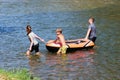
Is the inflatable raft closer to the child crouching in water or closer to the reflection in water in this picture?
the reflection in water

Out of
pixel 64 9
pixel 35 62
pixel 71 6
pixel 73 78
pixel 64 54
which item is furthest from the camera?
pixel 71 6

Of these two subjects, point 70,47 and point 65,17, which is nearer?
point 70,47

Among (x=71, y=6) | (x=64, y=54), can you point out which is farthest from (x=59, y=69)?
(x=71, y=6)

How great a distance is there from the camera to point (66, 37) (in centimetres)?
2367

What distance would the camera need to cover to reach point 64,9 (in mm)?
40531

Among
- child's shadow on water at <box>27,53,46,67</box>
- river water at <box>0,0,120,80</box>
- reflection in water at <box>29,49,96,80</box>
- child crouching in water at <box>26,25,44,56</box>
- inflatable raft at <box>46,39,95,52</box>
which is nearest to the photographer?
reflection in water at <box>29,49,96,80</box>

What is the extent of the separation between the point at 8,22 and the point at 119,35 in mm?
9855

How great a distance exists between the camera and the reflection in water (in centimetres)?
1482

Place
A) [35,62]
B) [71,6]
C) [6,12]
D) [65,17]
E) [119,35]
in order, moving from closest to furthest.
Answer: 1. [35,62]
2. [119,35]
3. [65,17]
4. [6,12]
5. [71,6]

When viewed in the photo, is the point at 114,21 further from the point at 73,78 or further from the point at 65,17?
the point at 73,78

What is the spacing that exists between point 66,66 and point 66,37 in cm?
747

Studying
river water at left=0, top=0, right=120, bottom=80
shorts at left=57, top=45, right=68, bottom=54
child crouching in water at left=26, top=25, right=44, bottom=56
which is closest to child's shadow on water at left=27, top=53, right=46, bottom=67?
river water at left=0, top=0, right=120, bottom=80

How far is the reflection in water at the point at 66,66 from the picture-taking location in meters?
14.8

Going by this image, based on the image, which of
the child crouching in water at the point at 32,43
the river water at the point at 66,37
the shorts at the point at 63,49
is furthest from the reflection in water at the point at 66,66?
the child crouching in water at the point at 32,43
